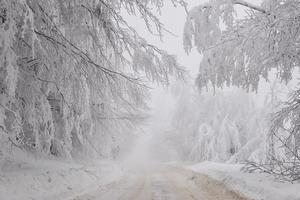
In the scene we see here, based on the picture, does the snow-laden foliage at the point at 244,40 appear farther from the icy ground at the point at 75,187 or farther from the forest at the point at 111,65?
the icy ground at the point at 75,187

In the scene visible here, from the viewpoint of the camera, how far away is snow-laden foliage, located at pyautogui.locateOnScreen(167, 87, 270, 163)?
27547 mm

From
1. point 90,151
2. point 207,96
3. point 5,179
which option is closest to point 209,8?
point 5,179

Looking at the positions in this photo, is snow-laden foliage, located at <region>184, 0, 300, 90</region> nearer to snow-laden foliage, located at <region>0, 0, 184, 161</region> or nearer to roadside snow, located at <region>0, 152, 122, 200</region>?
snow-laden foliage, located at <region>0, 0, 184, 161</region>

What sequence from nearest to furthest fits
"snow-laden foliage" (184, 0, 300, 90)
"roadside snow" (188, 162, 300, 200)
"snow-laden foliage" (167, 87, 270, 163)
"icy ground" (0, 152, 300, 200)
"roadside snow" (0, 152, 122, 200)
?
"snow-laden foliage" (184, 0, 300, 90)
"roadside snow" (188, 162, 300, 200)
"icy ground" (0, 152, 300, 200)
"roadside snow" (0, 152, 122, 200)
"snow-laden foliage" (167, 87, 270, 163)

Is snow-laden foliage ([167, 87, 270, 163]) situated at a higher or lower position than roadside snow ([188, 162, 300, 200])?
higher

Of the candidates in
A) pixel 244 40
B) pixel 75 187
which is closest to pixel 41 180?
pixel 75 187

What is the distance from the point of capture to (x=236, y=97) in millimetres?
35188

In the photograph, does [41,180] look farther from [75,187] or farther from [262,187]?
[262,187]

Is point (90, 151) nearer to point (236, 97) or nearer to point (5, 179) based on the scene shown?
point (5, 179)

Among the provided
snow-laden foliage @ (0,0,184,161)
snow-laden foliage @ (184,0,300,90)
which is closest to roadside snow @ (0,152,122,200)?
snow-laden foliage @ (0,0,184,161)

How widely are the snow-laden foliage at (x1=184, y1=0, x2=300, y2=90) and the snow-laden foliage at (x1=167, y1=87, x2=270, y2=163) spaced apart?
652 inches

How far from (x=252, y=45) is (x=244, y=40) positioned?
0.71 ft

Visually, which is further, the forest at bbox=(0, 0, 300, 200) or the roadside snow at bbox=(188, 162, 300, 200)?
the roadside snow at bbox=(188, 162, 300, 200)

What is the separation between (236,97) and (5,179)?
28471 millimetres
